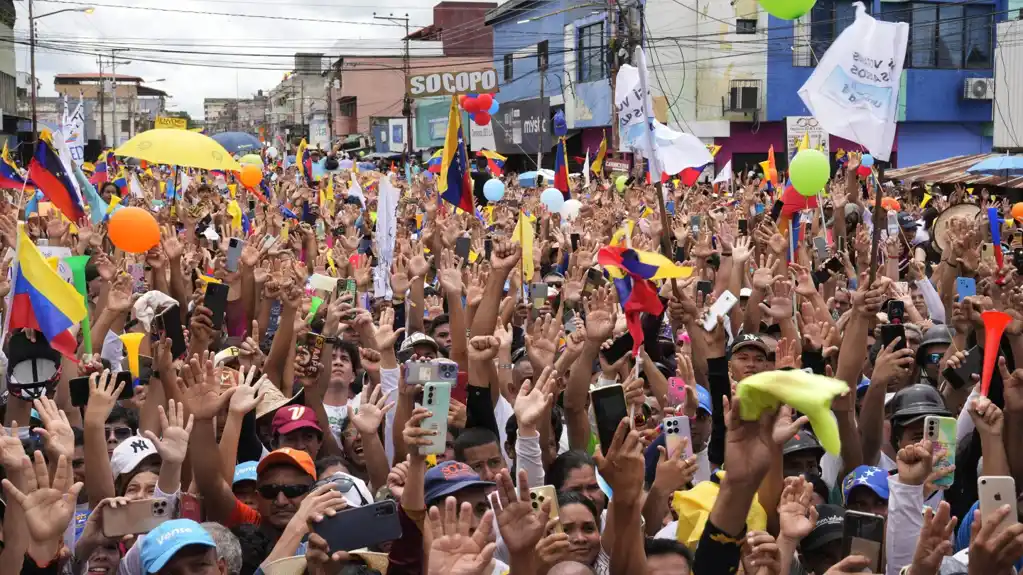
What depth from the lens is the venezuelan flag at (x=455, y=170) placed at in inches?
428

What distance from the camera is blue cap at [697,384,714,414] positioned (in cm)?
579

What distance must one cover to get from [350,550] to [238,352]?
121 inches

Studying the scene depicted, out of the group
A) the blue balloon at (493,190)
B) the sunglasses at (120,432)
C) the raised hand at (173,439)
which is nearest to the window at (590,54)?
the blue balloon at (493,190)

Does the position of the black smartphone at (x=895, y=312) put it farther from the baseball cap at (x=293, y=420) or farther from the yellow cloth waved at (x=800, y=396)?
the baseball cap at (x=293, y=420)

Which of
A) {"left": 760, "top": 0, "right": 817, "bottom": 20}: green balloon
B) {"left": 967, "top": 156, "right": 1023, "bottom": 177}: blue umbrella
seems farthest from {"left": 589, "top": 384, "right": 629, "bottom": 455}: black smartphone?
{"left": 967, "top": 156, "right": 1023, "bottom": 177}: blue umbrella

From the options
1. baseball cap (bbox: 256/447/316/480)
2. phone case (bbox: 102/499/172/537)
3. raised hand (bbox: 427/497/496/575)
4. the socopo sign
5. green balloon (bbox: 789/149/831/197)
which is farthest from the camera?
the socopo sign

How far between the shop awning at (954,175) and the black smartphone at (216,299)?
17427 mm

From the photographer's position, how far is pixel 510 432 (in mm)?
5758

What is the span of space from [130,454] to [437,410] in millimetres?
1582

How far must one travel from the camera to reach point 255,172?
18.2 metres

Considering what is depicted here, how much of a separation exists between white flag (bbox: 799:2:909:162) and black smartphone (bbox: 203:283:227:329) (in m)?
3.97

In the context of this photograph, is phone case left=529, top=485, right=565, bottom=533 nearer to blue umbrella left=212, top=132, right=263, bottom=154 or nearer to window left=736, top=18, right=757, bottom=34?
window left=736, top=18, right=757, bottom=34

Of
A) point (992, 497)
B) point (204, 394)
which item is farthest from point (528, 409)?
point (992, 497)

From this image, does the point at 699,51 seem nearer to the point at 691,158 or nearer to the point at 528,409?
the point at 691,158
